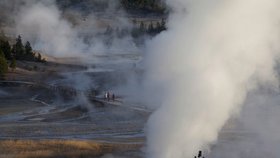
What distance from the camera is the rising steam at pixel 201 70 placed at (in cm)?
2223

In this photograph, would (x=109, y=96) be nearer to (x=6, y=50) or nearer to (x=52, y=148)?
(x=52, y=148)

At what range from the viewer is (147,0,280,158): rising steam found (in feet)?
72.9

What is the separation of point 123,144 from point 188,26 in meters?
7.03

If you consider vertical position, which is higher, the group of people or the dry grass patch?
the group of people

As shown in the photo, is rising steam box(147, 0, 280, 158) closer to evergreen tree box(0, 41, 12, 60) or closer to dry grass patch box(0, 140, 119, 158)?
dry grass patch box(0, 140, 119, 158)

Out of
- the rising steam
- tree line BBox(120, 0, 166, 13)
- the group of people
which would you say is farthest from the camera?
tree line BBox(120, 0, 166, 13)

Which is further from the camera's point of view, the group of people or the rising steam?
the group of people

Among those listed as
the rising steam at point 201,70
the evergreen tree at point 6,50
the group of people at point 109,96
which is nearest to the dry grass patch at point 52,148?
the rising steam at point 201,70

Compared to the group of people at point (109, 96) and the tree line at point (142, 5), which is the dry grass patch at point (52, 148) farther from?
the tree line at point (142, 5)

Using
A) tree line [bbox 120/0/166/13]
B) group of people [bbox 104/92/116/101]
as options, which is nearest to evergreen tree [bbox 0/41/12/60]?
group of people [bbox 104/92/116/101]

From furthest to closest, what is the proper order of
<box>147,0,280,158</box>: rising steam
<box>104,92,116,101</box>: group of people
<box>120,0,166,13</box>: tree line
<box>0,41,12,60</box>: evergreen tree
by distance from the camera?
<box>120,0,166,13</box>: tree line < <box>0,41,12,60</box>: evergreen tree < <box>104,92,116,101</box>: group of people < <box>147,0,280,158</box>: rising steam

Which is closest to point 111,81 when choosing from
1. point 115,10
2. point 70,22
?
point 70,22

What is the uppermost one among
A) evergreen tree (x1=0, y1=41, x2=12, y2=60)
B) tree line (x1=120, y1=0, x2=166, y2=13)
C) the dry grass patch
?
tree line (x1=120, y1=0, x2=166, y2=13)

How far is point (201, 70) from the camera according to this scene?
22750 millimetres
